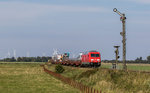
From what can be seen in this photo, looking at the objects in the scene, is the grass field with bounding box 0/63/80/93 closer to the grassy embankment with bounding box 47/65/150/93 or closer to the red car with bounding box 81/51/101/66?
the grassy embankment with bounding box 47/65/150/93

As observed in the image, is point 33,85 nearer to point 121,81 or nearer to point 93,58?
point 121,81

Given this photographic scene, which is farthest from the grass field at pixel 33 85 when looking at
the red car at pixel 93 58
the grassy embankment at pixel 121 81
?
the red car at pixel 93 58

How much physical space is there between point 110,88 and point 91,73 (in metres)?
16.6

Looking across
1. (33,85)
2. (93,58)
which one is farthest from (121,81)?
(93,58)

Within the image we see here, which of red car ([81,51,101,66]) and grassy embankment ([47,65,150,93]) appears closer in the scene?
grassy embankment ([47,65,150,93])

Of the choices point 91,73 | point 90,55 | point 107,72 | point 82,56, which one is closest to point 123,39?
point 107,72

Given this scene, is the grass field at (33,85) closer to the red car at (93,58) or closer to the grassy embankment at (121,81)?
the grassy embankment at (121,81)

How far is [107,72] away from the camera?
1978 inches

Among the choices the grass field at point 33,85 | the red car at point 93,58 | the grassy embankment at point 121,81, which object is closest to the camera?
the grassy embankment at point 121,81

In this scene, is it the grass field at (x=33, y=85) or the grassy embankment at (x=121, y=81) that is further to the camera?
the grass field at (x=33, y=85)

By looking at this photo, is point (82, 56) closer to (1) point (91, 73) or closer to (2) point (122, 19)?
(1) point (91, 73)

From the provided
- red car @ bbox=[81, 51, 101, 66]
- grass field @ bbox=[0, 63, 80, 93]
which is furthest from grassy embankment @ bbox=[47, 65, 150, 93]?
red car @ bbox=[81, 51, 101, 66]

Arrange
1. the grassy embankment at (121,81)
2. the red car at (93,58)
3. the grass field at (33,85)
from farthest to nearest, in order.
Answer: the red car at (93,58)
the grass field at (33,85)
the grassy embankment at (121,81)

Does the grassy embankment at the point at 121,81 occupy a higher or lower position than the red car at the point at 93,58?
lower
